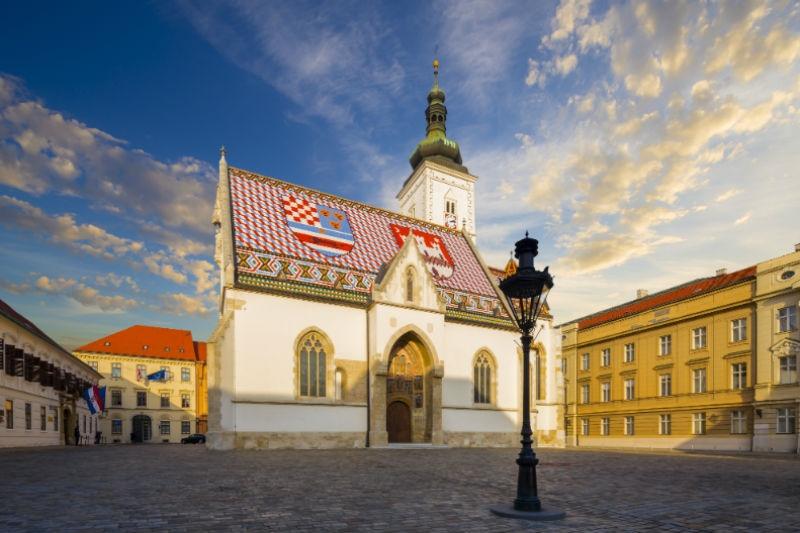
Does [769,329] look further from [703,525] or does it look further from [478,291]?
[703,525]

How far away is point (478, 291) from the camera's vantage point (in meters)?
31.3

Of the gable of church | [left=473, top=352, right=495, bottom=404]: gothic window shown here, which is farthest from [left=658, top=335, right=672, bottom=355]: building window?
[left=473, top=352, right=495, bottom=404]: gothic window

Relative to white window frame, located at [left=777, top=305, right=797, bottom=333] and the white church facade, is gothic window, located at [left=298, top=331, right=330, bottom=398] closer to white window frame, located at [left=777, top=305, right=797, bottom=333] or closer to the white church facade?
the white church facade

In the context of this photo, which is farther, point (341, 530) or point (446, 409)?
point (446, 409)

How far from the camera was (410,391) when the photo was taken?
26281mm

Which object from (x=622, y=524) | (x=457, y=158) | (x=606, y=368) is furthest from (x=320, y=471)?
(x=457, y=158)

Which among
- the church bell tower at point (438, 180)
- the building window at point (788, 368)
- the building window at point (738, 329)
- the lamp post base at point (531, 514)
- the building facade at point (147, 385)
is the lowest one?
the building facade at point (147, 385)

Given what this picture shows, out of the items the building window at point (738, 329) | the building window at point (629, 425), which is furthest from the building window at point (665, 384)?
the building window at point (738, 329)

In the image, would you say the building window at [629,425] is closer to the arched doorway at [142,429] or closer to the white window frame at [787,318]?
the white window frame at [787,318]

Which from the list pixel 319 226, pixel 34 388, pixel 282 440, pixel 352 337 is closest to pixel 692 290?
pixel 352 337

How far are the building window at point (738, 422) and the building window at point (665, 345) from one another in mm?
6179

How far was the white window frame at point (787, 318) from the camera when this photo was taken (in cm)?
2914

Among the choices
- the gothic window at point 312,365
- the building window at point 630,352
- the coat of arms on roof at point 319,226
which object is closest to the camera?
the gothic window at point 312,365

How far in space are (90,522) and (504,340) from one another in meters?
25.8
